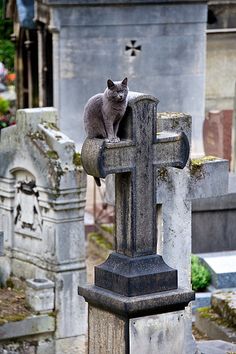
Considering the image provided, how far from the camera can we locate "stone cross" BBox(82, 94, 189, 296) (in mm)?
8133

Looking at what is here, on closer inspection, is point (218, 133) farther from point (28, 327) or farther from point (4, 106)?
point (4, 106)

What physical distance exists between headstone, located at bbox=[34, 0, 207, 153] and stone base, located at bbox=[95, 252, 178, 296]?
34.6 ft

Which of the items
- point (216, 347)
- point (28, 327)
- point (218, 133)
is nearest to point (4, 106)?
point (218, 133)

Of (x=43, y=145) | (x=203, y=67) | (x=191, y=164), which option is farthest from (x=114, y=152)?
(x=203, y=67)

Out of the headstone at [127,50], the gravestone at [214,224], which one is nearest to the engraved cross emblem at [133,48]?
the headstone at [127,50]

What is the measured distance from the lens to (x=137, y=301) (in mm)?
8141

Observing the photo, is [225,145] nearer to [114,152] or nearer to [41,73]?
[41,73]

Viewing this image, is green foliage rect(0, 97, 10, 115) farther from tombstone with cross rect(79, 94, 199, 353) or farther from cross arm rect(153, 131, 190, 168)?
tombstone with cross rect(79, 94, 199, 353)

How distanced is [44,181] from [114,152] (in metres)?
4.27

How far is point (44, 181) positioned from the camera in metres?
12.3

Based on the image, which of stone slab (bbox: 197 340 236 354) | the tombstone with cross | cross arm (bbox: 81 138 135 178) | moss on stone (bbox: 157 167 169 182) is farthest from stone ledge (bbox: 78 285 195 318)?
stone slab (bbox: 197 340 236 354)

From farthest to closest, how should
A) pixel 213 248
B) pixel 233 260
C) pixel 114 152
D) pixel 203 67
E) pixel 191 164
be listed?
1. pixel 203 67
2. pixel 213 248
3. pixel 233 260
4. pixel 191 164
5. pixel 114 152

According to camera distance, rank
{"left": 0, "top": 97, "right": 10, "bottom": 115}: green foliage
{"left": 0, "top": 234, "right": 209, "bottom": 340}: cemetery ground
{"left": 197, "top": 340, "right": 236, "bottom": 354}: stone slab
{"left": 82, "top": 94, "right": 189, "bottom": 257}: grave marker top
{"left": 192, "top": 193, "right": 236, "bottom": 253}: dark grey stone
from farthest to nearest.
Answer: {"left": 0, "top": 97, "right": 10, "bottom": 115}: green foliage < {"left": 192, "top": 193, "right": 236, "bottom": 253}: dark grey stone < {"left": 0, "top": 234, "right": 209, "bottom": 340}: cemetery ground < {"left": 197, "top": 340, "right": 236, "bottom": 354}: stone slab < {"left": 82, "top": 94, "right": 189, "bottom": 257}: grave marker top

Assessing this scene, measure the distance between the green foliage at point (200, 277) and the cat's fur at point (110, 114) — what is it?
5414 mm
